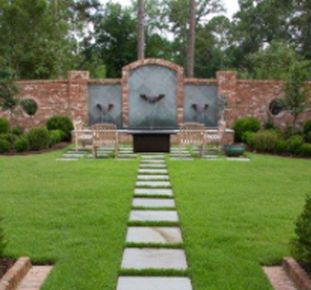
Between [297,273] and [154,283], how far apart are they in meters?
1.02

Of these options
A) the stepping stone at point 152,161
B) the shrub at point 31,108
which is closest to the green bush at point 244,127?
the stepping stone at point 152,161

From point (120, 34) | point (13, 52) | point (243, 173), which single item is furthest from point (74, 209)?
point (120, 34)

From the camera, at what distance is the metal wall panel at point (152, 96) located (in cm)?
1570

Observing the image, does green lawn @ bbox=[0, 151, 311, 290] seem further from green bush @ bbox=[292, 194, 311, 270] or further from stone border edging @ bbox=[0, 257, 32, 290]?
green bush @ bbox=[292, 194, 311, 270]

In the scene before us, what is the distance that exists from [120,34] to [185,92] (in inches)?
400

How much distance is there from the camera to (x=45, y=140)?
12.4 metres

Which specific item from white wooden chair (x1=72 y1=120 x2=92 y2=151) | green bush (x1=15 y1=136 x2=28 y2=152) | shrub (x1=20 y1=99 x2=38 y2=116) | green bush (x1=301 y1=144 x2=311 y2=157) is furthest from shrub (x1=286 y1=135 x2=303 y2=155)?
shrub (x1=20 y1=99 x2=38 y2=116)

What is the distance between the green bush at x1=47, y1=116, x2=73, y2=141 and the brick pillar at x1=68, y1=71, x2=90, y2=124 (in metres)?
0.81

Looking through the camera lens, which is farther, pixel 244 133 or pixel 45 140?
pixel 244 133

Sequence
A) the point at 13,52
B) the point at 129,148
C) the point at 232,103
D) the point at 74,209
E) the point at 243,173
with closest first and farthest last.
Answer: the point at 74,209
the point at 243,173
the point at 129,148
the point at 232,103
the point at 13,52

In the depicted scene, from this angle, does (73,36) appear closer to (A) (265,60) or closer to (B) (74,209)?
(A) (265,60)

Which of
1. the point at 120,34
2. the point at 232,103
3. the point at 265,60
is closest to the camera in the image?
the point at 232,103

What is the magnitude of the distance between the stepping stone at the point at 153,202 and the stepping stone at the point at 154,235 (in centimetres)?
103

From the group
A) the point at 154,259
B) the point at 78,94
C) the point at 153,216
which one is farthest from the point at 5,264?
the point at 78,94
